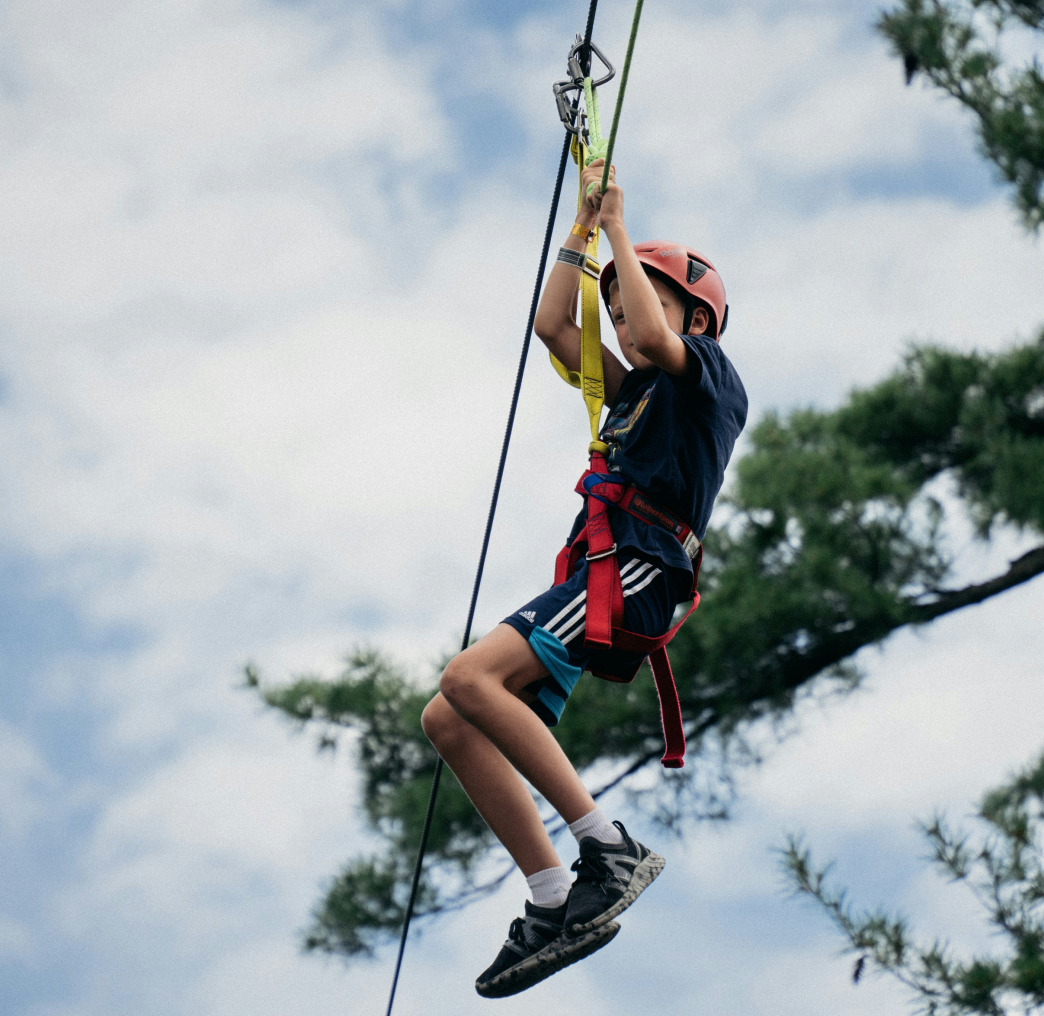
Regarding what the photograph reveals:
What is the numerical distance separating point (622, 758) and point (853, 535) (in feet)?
4.84

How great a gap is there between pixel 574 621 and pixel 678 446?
0.36 m

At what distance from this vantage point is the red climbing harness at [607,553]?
2105 mm

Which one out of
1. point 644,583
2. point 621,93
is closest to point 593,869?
point 644,583

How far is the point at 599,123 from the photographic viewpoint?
7.99 feet

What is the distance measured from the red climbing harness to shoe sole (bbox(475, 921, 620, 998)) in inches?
16.4

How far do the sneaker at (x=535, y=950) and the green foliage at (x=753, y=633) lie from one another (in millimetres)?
3698

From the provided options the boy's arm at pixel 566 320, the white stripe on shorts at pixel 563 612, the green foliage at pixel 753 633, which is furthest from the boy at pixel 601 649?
the green foliage at pixel 753 633

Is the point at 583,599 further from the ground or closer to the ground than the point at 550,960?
further from the ground

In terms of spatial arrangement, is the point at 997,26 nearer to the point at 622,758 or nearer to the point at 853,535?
the point at 853,535

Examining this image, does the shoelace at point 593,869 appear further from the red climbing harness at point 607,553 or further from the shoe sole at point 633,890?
the red climbing harness at point 607,553

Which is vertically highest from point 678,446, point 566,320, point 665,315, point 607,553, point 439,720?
point 566,320

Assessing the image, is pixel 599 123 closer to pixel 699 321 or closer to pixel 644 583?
pixel 699 321

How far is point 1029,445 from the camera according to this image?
5.81 m

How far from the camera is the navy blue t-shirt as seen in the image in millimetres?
2186
